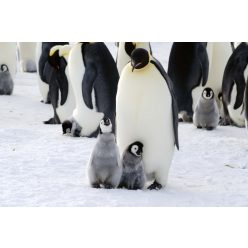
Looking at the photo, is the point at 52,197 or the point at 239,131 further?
the point at 239,131

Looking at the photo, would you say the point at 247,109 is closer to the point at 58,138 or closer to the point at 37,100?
the point at 58,138

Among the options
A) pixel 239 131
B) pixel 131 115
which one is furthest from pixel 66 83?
pixel 131 115

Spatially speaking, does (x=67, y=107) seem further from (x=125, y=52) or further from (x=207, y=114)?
(x=207, y=114)

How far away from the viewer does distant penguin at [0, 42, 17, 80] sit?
27.9 ft

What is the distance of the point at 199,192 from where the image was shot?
4129mm

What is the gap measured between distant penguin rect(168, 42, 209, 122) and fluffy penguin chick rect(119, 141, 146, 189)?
2.84 metres

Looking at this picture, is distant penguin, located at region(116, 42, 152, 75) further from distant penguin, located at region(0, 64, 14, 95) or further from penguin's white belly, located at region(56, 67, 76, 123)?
distant penguin, located at region(0, 64, 14, 95)

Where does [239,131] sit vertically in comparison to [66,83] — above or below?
below

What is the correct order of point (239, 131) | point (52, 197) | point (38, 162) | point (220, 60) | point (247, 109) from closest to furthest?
point (52, 197)
point (38, 162)
point (247, 109)
point (239, 131)
point (220, 60)

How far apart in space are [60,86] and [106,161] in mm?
2607

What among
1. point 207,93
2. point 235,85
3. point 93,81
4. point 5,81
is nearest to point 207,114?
point 207,93

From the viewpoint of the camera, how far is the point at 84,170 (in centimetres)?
456

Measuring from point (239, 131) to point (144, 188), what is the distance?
2.34 meters
